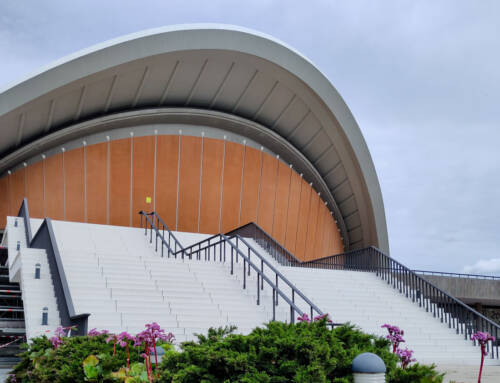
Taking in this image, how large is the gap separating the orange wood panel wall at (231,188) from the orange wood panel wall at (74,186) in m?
6.95

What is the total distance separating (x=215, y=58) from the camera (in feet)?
78.4

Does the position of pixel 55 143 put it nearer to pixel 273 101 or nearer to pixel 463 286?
pixel 273 101

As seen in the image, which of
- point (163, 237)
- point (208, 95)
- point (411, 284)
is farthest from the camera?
point (208, 95)

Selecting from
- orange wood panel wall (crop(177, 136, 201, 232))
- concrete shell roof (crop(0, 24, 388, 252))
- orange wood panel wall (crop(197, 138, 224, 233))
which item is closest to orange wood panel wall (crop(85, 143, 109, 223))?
concrete shell roof (crop(0, 24, 388, 252))

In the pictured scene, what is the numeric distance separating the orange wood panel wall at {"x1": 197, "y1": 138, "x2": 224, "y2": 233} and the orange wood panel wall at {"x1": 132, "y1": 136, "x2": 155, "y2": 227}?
8.63 ft

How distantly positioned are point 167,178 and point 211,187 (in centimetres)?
232

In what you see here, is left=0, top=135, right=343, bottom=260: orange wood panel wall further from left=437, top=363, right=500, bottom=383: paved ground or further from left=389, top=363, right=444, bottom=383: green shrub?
left=389, top=363, right=444, bottom=383: green shrub

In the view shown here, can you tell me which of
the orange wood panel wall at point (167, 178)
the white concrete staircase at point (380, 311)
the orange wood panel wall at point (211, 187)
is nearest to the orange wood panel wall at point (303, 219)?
the orange wood panel wall at point (211, 187)

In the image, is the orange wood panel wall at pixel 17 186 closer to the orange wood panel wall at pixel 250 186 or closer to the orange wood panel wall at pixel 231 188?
the orange wood panel wall at pixel 231 188

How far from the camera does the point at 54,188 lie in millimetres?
24156

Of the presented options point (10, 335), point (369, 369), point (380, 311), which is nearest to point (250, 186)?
point (380, 311)

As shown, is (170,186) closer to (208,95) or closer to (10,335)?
(208,95)

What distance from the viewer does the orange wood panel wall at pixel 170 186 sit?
2417 cm

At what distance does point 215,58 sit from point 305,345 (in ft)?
67.9
